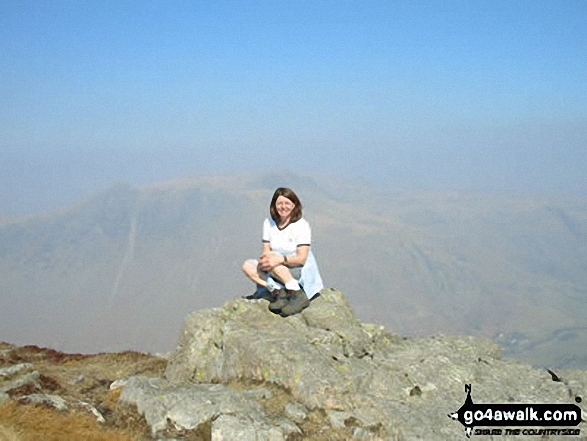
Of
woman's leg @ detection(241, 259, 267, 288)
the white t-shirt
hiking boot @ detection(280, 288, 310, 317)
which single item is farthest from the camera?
woman's leg @ detection(241, 259, 267, 288)

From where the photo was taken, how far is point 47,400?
569 inches

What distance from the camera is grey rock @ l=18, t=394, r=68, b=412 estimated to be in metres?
14.2

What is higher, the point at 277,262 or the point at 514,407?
the point at 277,262

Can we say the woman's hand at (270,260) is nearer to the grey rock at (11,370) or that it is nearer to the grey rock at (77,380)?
the grey rock at (77,380)

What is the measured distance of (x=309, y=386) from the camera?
13891mm

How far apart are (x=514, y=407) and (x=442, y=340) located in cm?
542

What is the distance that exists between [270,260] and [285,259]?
20.1 inches

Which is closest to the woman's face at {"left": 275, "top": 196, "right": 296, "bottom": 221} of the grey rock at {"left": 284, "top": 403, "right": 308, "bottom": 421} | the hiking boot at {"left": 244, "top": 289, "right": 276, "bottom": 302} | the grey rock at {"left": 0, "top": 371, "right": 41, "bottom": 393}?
the hiking boot at {"left": 244, "top": 289, "right": 276, "bottom": 302}

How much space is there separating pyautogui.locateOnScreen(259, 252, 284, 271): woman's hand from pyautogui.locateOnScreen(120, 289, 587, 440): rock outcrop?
6.05 ft

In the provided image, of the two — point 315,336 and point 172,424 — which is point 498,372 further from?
point 172,424

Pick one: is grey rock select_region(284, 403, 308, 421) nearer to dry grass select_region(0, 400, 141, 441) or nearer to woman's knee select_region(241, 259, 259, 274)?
dry grass select_region(0, 400, 141, 441)

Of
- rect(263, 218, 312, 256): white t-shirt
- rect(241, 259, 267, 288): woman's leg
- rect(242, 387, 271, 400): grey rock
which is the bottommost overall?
rect(242, 387, 271, 400): grey rock

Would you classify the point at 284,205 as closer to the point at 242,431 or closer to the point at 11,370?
the point at 242,431

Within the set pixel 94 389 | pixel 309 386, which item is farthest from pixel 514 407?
pixel 94 389
